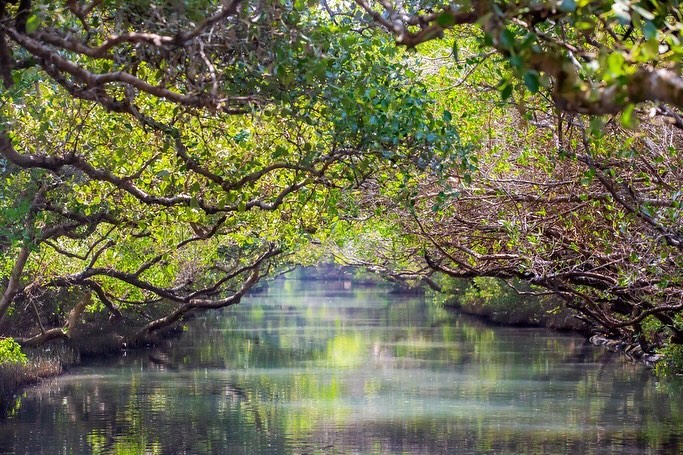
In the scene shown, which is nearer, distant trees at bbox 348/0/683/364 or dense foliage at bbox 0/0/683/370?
dense foliage at bbox 0/0/683/370

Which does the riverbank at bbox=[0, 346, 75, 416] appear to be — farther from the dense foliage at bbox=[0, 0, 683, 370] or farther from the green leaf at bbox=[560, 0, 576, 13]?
the green leaf at bbox=[560, 0, 576, 13]

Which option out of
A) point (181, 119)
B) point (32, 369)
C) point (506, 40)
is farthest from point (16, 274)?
point (506, 40)

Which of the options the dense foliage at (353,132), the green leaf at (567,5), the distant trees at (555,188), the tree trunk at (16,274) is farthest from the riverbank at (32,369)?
the green leaf at (567,5)

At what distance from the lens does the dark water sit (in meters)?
21.0

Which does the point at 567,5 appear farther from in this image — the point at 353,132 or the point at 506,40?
the point at 353,132

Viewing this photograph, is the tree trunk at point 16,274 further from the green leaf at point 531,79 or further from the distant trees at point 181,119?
the green leaf at point 531,79

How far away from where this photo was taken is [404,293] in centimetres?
10044

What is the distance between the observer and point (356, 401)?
27.0m

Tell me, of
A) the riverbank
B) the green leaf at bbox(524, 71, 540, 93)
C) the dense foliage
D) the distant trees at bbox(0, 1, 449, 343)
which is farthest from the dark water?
the green leaf at bbox(524, 71, 540, 93)

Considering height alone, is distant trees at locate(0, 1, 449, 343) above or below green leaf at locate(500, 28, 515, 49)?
above

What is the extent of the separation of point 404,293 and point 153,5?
298 ft

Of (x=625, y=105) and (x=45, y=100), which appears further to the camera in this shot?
(x=45, y=100)

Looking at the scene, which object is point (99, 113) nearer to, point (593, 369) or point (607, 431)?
point (607, 431)

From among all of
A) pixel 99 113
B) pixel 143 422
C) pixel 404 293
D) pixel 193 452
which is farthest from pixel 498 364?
pixel 404 293
